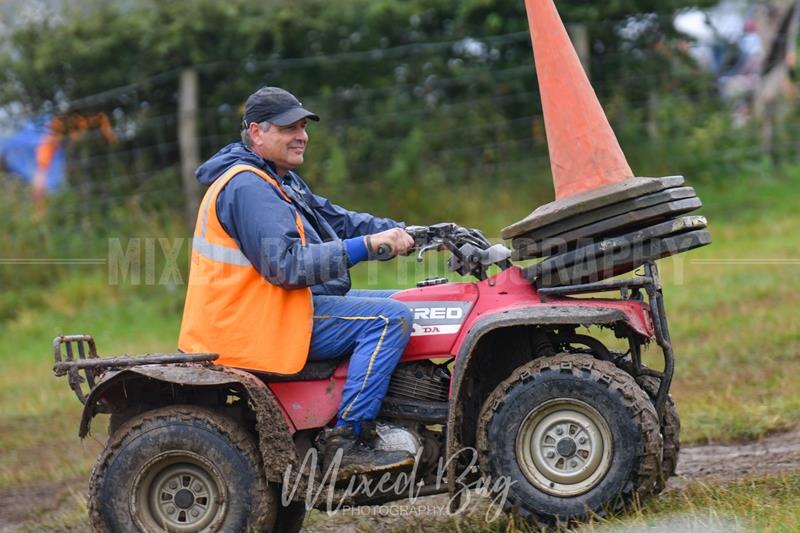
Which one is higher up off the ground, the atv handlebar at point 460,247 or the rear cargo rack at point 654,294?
the atv handlebar at point 460,247

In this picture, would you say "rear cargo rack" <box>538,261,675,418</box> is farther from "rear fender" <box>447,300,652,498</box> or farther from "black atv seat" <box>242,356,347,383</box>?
"black atv seat" <box>242,356,347,383</box>

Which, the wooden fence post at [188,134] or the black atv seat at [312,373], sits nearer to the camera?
the black atv seat at [312,373]

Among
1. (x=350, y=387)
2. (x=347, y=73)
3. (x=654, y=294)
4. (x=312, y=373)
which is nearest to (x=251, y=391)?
(x=312, y=373)

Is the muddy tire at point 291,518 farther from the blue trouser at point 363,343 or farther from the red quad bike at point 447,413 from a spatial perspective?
the blue trouser at point 363,343

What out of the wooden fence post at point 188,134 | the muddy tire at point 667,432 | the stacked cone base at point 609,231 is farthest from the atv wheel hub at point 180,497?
the wooden fence post at point 188,134

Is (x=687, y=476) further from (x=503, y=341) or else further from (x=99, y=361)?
(x=99, y=361)

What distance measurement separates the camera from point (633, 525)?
484 cm

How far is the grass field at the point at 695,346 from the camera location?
6.34 meters

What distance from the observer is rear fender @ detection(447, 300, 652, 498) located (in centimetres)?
505

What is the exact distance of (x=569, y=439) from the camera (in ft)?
16.7

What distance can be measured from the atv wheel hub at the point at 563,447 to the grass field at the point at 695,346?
0.84 ft

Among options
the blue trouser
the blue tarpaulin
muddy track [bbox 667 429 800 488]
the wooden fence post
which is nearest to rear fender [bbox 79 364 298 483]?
the blue trouser

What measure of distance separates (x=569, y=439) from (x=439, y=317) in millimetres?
806

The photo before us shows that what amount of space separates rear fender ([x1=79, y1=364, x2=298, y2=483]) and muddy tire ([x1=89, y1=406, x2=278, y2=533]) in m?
0.12
